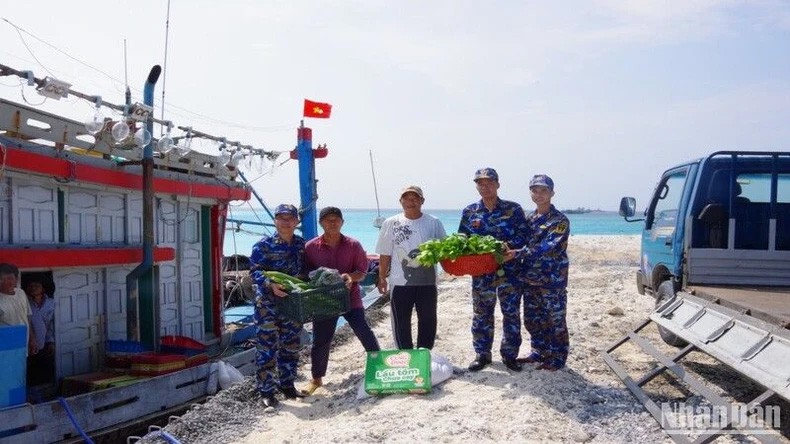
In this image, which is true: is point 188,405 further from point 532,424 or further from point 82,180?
point 532,424

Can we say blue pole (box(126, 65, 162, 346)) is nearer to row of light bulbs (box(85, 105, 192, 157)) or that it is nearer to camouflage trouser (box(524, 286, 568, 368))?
row of light bulbs (box(85, 105, 192, 157))

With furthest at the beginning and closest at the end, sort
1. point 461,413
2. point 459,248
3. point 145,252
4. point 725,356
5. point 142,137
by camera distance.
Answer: point 145,252, point 142,137, point 459,248, point 461,413, point 725,356

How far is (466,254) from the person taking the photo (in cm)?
578

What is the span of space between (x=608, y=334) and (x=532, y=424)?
4982mm

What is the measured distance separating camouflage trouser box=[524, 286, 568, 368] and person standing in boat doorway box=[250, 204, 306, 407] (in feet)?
7.22

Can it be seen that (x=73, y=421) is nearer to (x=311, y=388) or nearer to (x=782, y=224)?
(x=311, y=388)

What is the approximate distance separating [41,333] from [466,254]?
4.54m

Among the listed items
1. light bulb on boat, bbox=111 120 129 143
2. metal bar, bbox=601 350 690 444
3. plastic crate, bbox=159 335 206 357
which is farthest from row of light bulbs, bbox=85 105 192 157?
metal bar, bbox=601 350 690 444

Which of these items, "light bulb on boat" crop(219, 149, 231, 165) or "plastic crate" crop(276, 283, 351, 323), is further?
"light bulb on boat" crop(219, 149, 231, 165)

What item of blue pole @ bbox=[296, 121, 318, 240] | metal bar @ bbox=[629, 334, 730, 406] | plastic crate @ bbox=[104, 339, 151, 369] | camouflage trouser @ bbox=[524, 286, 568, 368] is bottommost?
plastic crate @ bbox=[104, 339, 151, 369]

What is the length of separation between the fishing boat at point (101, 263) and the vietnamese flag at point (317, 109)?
2890 millimetres

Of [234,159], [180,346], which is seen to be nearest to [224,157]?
[234,159]

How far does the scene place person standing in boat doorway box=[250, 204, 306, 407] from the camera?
6262 millimetres

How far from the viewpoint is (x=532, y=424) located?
506 cm
